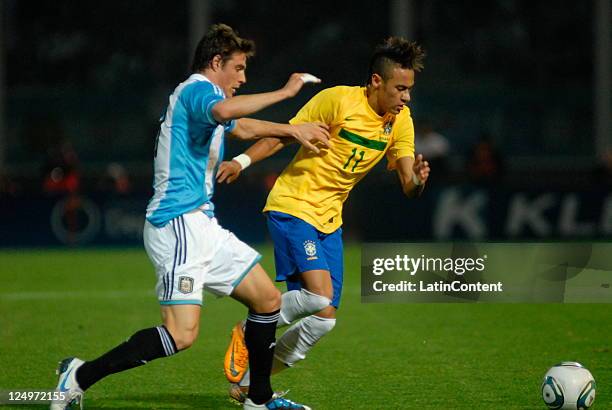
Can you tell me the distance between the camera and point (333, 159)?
708cm

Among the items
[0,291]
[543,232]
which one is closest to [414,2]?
[543,232]

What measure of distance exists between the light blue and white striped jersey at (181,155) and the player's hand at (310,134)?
44cm

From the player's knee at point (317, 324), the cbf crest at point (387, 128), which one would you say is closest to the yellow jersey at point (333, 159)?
the cbf crest at point (387, 128)

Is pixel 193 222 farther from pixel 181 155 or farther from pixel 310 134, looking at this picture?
pixel 310 134

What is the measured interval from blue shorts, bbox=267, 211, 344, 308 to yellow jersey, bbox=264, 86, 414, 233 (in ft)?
0.20

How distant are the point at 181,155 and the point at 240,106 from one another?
486 millimetres

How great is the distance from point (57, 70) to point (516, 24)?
382 inches

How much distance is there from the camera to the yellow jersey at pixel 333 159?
706 centimetres

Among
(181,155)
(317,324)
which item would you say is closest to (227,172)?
(181,155)

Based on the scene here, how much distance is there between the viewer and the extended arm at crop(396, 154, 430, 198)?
6863 millimetres

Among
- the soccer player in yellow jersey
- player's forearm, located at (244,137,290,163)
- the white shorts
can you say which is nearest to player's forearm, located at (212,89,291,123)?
the white shorts

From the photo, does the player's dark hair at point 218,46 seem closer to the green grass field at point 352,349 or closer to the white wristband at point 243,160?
the white wristband at point 243,160

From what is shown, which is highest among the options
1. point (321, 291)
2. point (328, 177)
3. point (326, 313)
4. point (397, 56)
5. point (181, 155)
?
point (397, 56)

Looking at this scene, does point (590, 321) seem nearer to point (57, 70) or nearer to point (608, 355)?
point (608, 355)
